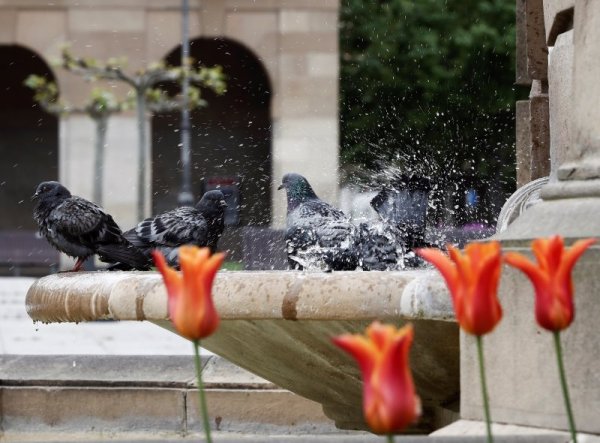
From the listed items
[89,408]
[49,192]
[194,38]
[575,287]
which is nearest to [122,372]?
[89,408]

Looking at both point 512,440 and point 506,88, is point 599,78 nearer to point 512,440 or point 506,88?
point 512,440

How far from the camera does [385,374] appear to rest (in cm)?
158

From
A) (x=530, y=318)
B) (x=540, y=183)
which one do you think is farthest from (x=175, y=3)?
(x=530, y=318)

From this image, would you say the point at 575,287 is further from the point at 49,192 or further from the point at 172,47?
the point at 172,47

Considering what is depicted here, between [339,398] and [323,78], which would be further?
[323,78]

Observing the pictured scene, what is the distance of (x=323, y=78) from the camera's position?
28344 millimetres

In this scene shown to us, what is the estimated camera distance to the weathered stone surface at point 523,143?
5.98 meters

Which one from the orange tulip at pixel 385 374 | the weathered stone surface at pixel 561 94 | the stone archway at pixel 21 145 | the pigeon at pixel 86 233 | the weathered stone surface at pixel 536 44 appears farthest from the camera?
the stone archway at pixel 21 145

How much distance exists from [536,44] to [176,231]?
1.57m

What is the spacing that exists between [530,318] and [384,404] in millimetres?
1276

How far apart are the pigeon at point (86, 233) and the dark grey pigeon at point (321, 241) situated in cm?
77

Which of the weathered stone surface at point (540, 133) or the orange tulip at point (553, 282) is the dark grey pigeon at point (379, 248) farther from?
the orange tulip at point (553, 282)

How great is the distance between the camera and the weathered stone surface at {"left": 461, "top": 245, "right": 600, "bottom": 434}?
108 inches

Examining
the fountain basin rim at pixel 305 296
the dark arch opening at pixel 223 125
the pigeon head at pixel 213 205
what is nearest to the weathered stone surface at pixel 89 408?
the pigeon head at pixel 213 205
